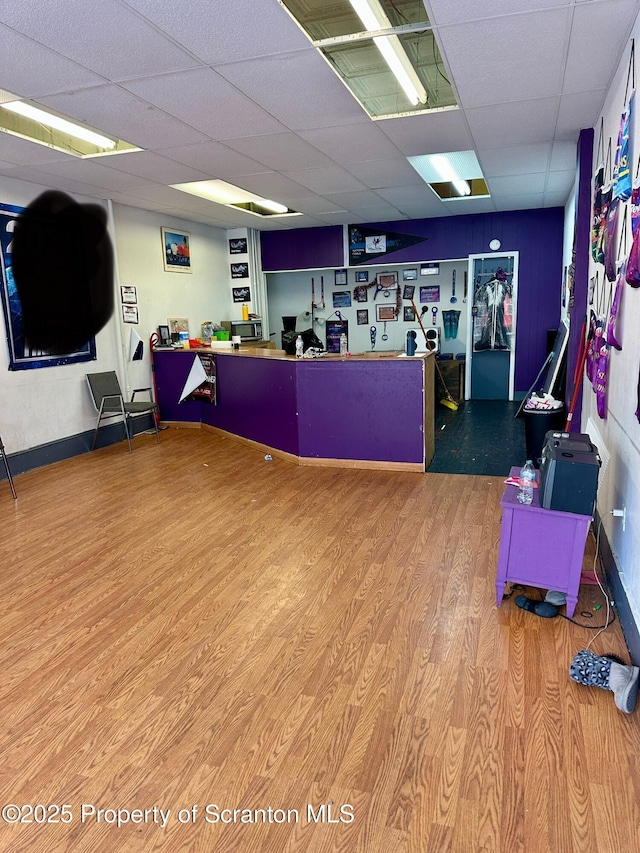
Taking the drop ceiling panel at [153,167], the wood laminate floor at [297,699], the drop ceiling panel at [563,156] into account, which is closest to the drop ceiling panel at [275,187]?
the drop ceiling panel at [153,167]

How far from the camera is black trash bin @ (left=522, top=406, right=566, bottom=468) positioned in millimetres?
4766

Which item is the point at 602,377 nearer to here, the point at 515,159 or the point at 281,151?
the point at 515,159

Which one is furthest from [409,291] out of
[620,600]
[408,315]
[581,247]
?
[620,600]

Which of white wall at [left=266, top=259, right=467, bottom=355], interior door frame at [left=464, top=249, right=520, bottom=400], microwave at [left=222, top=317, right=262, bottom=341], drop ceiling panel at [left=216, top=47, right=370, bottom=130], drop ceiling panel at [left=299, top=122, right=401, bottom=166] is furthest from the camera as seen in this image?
white wall at [left=266, top=259, right=467, bottom=355]

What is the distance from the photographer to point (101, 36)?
2674 mm

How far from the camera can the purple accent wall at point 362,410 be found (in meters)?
4.99

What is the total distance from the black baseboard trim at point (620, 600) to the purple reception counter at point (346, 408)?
2.09m

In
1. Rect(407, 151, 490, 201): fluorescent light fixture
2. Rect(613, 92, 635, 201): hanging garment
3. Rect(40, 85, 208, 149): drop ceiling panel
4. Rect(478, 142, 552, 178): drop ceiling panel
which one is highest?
Rect(407, 151, 490, 201): fluorescent light fixture

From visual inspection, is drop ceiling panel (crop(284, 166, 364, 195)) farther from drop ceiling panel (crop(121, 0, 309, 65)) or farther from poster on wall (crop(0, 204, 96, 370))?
poster on wall (crop(0, 204, 96, 370))

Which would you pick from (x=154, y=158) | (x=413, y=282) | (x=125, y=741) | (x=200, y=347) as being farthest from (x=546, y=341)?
(x=125, y=741)

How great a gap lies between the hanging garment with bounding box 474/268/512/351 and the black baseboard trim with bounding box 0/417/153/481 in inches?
207

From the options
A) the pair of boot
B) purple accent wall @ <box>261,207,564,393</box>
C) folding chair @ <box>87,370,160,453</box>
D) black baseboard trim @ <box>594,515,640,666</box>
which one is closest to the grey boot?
the pair of boot

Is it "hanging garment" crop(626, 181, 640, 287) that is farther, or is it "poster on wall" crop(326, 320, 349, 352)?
"poster on wall" crop(326, 320, 349, 352)

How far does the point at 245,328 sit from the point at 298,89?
5.56 metres
